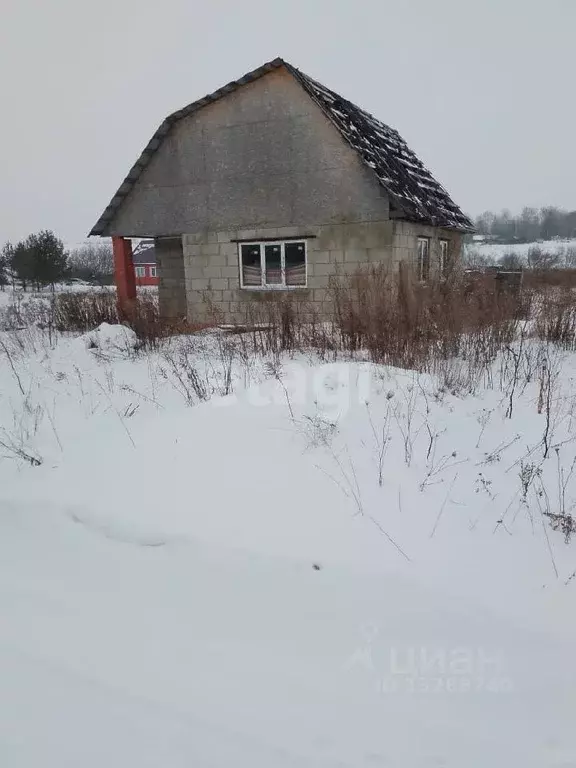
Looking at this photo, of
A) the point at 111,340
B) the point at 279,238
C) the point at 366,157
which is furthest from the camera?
the point at 279,238

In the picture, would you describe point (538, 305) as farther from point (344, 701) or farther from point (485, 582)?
point (344, 701)

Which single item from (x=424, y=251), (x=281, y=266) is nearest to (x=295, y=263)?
(x=281, y=266)

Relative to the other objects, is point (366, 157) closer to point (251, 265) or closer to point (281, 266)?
point (281, 266)

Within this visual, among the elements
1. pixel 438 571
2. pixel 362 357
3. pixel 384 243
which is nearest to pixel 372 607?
pixel 438 571

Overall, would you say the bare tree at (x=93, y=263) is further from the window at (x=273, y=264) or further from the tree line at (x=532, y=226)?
the tree line at (x=532, y=226)

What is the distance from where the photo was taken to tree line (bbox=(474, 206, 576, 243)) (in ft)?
269

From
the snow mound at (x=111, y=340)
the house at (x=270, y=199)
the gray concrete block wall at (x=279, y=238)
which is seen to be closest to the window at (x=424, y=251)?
the house at (x=270, y=199)

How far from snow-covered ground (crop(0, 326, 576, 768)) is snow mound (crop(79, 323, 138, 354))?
3.65 meters

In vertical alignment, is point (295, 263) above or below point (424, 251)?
below

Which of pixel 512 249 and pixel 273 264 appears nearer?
pixel 273 264

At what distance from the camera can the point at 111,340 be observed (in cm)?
840

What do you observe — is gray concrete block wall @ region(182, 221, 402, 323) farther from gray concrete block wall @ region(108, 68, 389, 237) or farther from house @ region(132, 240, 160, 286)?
house @ region(132, 240, 160, 286)

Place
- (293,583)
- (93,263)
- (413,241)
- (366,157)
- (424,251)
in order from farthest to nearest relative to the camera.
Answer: (93,263) < (424,251) < (413,241) < (366,157) < (293,583)

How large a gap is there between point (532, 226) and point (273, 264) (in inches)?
4016
